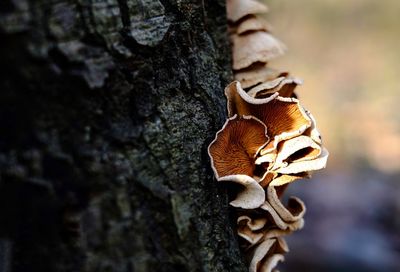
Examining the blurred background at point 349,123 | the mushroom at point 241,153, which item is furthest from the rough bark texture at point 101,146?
the blurred background at point 349,123

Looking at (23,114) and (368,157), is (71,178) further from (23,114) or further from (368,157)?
(368,157)

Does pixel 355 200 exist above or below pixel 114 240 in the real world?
below

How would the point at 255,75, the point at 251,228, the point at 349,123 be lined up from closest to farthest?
the point at 251,228 < the point at 255,75 < the point at 349,123

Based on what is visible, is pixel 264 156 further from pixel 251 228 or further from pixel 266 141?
pixel 251 228

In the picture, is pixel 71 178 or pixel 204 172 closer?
pixel 71 178

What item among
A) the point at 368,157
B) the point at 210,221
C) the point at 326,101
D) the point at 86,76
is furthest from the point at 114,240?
the point at 326,101

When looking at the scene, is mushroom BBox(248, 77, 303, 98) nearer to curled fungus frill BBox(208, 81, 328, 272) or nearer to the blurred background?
curled fungus frill BBox(208, 81, 328, 272)

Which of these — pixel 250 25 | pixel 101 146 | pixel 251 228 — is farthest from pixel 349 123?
pixel 101 146
